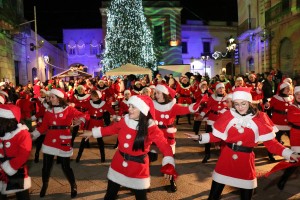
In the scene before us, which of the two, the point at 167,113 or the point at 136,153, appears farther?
the point at 167,113

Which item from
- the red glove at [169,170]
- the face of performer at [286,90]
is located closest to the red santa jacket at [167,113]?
the red glove at [169,170]

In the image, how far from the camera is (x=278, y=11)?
70.8 feet

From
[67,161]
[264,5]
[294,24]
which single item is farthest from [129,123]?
[264,5]

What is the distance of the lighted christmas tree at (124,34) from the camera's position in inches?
1050

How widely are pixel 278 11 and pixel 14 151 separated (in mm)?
21457

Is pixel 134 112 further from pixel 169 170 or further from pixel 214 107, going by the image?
pixel 214 107

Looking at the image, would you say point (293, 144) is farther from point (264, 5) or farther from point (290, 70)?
point (264, 5)

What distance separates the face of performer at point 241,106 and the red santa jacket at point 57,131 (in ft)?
9.27

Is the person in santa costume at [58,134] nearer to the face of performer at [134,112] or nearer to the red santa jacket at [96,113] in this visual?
the face of performer at [134,112]

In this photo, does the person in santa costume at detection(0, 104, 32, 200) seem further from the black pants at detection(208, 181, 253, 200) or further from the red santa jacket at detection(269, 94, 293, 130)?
the red santa jacket at detection(269, 94, 293, 130)

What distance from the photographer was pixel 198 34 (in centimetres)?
5000

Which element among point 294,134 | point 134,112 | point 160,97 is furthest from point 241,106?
point 160,97

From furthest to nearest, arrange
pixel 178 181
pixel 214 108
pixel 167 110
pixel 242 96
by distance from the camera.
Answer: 1. pixel 214 108
2. pixel 178 181
3. pixel 167 110
4. pixel 242 96

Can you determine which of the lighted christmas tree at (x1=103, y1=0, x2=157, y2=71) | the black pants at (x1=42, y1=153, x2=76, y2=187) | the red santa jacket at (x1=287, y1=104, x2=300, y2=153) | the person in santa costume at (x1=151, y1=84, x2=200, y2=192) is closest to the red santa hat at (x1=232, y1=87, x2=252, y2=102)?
the person in santa costume at (x1=151, y1=84, x2=200, y2=192)
